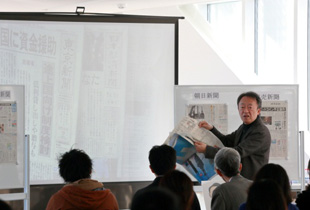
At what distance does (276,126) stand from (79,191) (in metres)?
2.68

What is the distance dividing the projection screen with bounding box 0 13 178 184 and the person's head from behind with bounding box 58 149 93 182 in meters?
2.14

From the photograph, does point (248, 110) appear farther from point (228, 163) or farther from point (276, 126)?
point (228, 163)

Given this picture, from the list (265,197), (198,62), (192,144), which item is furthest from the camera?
(198,62)

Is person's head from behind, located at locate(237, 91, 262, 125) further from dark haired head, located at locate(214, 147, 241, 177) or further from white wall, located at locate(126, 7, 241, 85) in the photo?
white wall, located at locate(126, 7, 241, 85)

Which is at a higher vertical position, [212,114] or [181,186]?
[212,114]

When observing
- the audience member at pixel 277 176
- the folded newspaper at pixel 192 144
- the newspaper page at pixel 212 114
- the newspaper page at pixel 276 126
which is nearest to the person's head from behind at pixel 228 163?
the audience member at pixel 277 176

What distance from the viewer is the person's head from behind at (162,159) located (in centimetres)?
320

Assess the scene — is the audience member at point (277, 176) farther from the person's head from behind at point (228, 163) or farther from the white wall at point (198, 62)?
the white wall at point (198, 62)

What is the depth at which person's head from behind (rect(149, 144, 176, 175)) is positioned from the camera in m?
3.20

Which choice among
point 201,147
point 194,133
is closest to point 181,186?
point 201,147

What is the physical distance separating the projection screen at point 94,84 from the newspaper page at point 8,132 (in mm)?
369

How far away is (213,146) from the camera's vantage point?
4660 mm

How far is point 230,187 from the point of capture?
305cm

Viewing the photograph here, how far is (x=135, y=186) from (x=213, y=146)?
1142 mm
